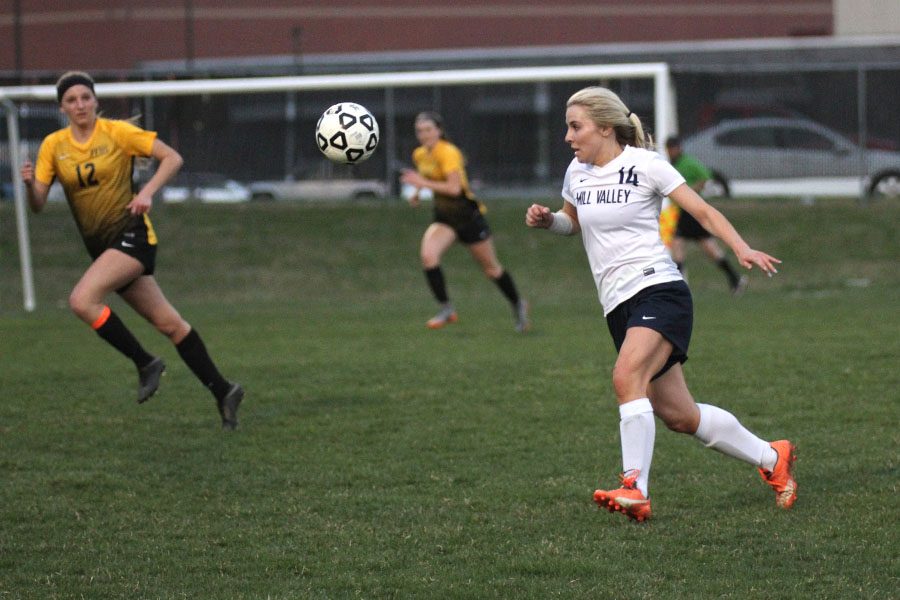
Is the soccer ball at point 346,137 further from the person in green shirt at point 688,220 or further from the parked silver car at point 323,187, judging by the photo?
the parked silver car at point 323,187

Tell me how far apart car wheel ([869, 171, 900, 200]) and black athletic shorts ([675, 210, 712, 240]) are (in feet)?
24.6

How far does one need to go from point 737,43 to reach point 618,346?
113 ft

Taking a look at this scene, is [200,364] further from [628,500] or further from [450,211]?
A: [450,211]

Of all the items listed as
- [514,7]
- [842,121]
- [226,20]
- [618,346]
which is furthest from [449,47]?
[618,346]

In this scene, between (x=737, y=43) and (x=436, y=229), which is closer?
(x=436, y=229)

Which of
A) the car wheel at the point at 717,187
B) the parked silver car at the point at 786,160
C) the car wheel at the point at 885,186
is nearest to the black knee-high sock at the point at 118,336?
the parked silver car at the point at 786,160

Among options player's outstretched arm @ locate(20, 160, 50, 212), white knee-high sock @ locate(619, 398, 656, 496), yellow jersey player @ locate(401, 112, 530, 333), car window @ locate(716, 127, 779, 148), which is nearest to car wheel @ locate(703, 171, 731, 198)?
car window @ locate(716, 127, 779, 148)

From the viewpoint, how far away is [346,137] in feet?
23.3

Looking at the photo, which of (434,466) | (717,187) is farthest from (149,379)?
(717,187)

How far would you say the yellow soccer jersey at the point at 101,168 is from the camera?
304 inches

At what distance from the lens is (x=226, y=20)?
146 feet

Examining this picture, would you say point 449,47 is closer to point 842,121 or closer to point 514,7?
point 514,7

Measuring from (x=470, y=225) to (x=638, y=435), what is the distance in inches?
291

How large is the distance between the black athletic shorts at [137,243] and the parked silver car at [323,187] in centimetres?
1397
